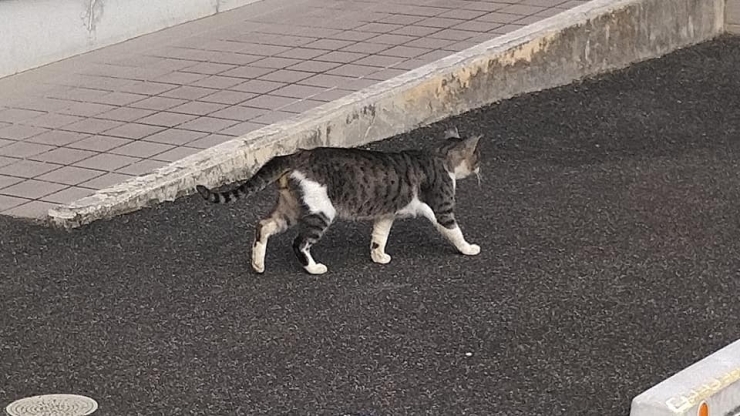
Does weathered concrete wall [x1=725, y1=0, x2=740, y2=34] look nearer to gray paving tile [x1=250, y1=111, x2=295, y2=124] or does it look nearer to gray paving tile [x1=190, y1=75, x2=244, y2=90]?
gray paving tile [x1=190, y1=75, x2=244, y2=90]

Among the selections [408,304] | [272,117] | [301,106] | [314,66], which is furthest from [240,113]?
[408,304]

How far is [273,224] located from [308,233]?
187 millimetres

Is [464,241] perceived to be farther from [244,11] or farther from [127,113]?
[244,11]

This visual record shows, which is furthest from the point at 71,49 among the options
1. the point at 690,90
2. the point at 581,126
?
the point at 690,90

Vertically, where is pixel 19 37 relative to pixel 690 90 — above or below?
above

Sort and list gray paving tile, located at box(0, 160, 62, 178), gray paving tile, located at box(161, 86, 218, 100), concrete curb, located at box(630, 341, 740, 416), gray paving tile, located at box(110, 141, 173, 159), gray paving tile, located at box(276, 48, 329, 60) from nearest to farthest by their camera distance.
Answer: concrete curb, located at box(630, 341, 740, 416)
gray paving tile, located at box(0, 160, 62, 178)
gray paving tile, located at box(110, 141, 173, 159)
gray paving tile, located at box(161, 86, 218, 100)
gray paving tile, located at box(276, 48, 329, 60)

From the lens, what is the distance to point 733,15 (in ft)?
38.2

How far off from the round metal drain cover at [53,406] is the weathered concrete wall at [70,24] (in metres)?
4.98

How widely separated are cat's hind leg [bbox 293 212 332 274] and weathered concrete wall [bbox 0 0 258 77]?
418 centimetres

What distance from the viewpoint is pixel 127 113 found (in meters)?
8.75

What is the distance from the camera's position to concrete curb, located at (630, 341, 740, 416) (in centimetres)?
394

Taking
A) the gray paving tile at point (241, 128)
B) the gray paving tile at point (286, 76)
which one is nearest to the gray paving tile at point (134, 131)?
the gray paving tile at point (241, 128)

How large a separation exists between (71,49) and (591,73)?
3.87 meters

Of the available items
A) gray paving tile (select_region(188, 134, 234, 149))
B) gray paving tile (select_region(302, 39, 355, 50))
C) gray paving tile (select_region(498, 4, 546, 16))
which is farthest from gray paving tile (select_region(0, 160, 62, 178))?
gray paving tile (select_region(498, 4, 546, 16))
